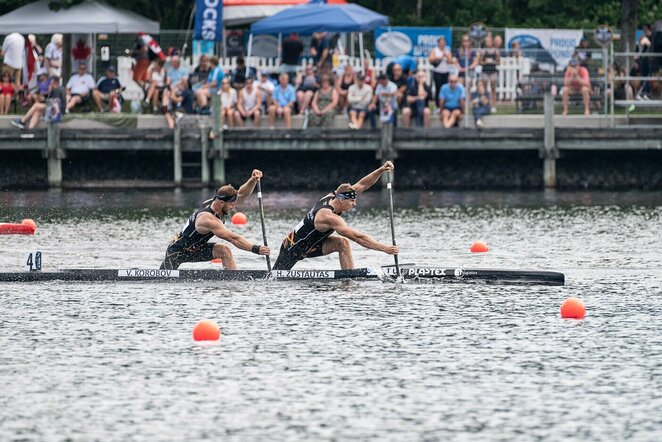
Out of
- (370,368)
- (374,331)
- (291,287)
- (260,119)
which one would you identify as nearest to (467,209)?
(260,119)

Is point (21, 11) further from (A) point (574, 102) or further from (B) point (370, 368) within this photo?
(B) point (370, 368)

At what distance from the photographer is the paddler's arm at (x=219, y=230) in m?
21.6

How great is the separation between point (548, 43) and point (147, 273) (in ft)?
60.3

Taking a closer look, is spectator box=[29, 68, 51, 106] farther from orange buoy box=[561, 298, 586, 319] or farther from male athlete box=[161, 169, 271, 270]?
orange buoy box=[561, 298, 586, 319]

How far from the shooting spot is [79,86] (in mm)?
38156

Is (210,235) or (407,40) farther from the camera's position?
(407,40)

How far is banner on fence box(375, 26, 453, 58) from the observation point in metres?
39.7

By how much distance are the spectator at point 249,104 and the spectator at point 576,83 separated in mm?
7107

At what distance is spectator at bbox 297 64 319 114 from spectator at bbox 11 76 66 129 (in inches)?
220

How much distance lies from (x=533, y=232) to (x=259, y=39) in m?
12.2

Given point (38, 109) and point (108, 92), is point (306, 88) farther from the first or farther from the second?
point (38, 109)

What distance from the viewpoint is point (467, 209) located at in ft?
110

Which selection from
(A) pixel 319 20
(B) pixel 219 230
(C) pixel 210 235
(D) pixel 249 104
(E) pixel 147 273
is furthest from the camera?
(D) pixel 249 104

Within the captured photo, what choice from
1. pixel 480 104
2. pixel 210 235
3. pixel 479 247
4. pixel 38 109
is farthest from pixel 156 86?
pixel 210 235
